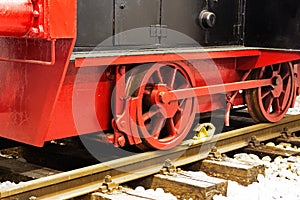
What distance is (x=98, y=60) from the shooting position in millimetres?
4492

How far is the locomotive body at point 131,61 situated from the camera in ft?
13.9

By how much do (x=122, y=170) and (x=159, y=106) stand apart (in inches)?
27.4

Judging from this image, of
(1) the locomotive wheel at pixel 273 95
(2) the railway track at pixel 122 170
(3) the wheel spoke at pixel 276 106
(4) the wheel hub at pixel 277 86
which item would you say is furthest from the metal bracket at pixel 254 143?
(3) the wheel spoke at pixel 276 106

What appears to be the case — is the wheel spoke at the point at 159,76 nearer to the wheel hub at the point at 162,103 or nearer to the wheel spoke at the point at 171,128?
the wheel hub at the point at 162,103

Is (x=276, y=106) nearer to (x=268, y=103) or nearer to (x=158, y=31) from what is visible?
(x=268, y=103)

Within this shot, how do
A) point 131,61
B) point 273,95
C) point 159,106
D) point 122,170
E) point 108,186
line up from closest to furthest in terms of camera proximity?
point 108,186, point 131,61, point 122,170, point 159,106, point 273,95

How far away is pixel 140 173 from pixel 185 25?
1.50 m

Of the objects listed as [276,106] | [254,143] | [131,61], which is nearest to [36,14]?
[131,61]

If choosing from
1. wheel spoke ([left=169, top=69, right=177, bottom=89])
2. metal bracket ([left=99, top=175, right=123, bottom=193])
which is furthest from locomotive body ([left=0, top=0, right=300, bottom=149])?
metal bracket ([left=99, top=175, right=123, bottom=193])

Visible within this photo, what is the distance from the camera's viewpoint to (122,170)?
4965 mm

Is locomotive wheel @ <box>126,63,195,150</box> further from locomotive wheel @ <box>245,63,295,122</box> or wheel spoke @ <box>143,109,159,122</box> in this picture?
locomotive wheel @ <box>245,63,295,122</box>

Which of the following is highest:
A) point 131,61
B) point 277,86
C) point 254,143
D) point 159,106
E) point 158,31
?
point 158,31

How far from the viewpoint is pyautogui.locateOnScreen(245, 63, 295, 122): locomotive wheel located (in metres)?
6.78

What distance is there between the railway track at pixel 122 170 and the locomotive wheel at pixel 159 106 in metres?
0.13
